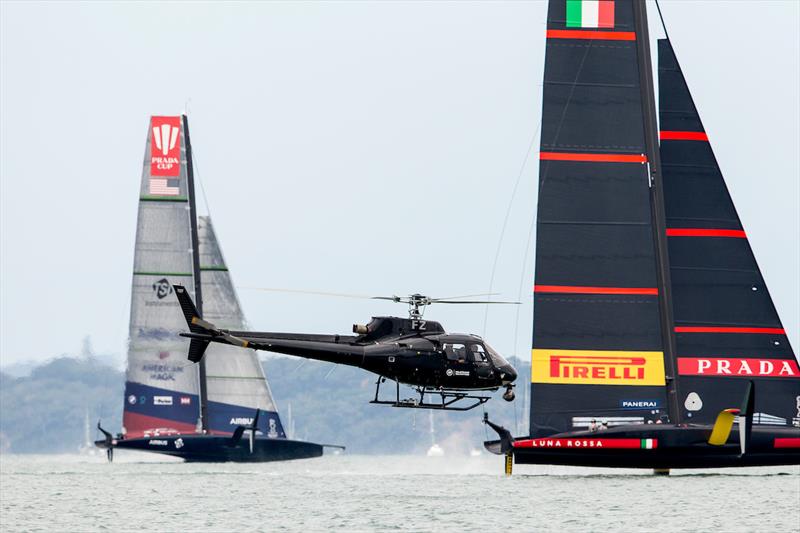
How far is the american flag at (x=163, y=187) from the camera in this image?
71500mm

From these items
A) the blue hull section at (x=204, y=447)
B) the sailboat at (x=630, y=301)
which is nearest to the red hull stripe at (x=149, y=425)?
the blue hull section at (x=204, y=447)

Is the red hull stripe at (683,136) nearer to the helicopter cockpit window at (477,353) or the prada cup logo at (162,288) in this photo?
the helicopter cockpit window at (477,353)

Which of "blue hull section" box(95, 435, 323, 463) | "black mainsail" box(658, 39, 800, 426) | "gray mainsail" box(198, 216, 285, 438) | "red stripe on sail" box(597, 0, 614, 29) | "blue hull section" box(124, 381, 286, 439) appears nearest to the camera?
"red stripe on sail" box(597, 0, 614, 29)

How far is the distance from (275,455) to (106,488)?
20.0 meters

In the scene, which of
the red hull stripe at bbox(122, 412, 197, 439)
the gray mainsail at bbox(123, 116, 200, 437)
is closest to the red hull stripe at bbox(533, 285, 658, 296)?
the gray mainsail at bbox(123, 116, 200, 437)

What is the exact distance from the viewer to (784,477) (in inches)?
2459

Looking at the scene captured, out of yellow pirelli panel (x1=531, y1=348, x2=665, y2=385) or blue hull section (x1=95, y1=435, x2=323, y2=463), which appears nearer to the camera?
yellow pirelli panel (x1=531, y1=348, x2=665, y2=385)

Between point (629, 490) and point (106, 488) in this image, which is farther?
point (106, 488)

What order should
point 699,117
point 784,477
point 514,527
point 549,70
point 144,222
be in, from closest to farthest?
1. point 514,527
2. point 549,70
3. point 699,117
4. point 784,477
5. point 144,222

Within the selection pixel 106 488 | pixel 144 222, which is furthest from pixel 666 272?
pixel 144 222

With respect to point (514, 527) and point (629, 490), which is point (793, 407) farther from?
point (514, 527)

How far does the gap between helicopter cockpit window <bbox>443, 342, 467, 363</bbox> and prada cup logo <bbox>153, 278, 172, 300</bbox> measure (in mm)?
32654

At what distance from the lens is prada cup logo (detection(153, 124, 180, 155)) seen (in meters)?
71.9

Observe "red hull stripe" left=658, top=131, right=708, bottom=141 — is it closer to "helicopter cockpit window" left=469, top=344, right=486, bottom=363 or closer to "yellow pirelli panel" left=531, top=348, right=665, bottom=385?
"yellow pirelli panel" left=531, top=348, right=665, bottom=385
